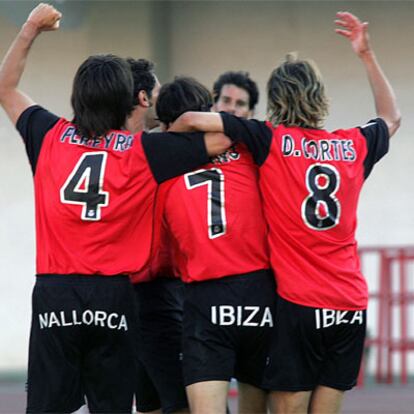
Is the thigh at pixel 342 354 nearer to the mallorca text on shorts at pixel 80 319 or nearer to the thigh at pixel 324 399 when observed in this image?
the thigh at pixel 324 399

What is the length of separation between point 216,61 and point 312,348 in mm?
6970

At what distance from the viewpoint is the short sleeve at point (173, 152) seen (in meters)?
5.07

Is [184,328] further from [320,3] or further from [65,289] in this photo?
[320,3]

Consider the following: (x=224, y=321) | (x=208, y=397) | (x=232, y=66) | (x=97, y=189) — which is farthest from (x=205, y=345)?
(x=232, y=66)

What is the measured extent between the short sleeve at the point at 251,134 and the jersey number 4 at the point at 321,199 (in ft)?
0.78

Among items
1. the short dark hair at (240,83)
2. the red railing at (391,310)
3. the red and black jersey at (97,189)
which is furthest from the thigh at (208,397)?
the red railing at (391,310)

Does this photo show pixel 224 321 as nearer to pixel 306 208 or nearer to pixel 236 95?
pixel 306 208

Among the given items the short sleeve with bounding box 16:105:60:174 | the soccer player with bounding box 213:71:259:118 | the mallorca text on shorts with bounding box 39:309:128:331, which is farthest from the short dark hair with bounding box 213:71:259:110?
the mallorca text on shorts with bounding box 39:309:128:331

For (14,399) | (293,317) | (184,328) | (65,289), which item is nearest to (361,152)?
(293,317)

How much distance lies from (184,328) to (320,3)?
284 inches

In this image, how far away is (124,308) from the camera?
5039 millimetres

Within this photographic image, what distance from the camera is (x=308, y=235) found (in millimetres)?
5125

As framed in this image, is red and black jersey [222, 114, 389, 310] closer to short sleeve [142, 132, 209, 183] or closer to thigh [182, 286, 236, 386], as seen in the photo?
short sleeve [142, 132, 209, 183]

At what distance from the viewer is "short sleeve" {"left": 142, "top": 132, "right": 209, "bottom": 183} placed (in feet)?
16.6
